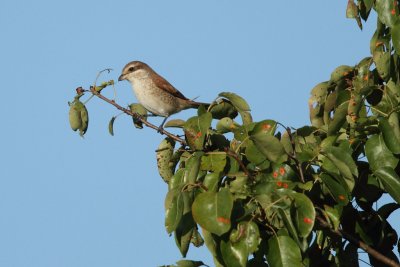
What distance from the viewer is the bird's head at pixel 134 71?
878 cm

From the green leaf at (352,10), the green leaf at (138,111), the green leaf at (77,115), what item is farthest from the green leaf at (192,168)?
the green leaf at (352,10)

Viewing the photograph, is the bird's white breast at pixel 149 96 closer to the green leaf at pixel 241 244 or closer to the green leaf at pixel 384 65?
the green leaf at pixel 384 65

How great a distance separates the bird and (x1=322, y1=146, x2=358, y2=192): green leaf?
5172 millimetres

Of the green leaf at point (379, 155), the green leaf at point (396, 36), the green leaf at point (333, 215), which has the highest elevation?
the green leaf at point (396, 36)

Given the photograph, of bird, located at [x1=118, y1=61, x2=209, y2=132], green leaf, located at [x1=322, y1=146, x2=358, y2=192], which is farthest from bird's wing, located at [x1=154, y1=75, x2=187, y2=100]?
green leaf, located at [x1=322, y1=146, x2=358, y2=192]

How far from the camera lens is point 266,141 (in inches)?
129

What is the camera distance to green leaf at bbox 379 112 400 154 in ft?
11.6

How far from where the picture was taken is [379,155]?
3641 millimetres

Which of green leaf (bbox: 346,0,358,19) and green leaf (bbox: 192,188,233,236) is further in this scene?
green leaf (bbox: 346,0,358,19)

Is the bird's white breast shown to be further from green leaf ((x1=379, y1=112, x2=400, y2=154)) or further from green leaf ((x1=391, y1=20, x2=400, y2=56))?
green leaf ((x1=379, y1=112, x2=400, y2=154))

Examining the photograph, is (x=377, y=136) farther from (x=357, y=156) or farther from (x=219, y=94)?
(x=219, y=94)

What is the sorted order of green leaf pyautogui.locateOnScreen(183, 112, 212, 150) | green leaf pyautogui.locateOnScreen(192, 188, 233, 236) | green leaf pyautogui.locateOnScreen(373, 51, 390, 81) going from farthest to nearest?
1. green leaf pyautogui.locateOnScreen(373, 51, 390, 81)
2. green leaf pyautogui.locateOnScreen(183, 112, 212, 150)
3. green leaf pyautogui.locateOnScreen(192, 188, 233, 236)

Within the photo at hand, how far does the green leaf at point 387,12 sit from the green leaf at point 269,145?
3.91 ft

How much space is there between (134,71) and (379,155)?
18.1ft
